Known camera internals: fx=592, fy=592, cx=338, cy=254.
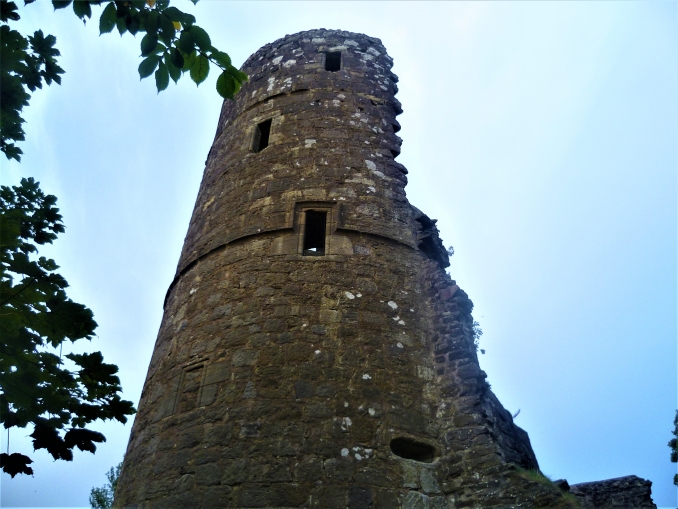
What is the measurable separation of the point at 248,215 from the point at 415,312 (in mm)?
2383

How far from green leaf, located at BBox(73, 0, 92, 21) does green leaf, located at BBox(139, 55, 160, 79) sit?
0.36 metres

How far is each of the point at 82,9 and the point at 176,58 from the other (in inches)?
19.8

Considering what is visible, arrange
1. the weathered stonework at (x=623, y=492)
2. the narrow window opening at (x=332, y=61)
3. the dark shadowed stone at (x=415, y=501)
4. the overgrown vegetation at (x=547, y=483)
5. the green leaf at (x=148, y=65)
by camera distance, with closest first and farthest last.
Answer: the green leaf at (x=148, y=65) < the overgrown vegetation at (x=547, y=483) < the dark shadowed stone at (x=415, y=501) < the weathered stonework at (x=623, y=492) < the narrow window opening at (x=332, y=61)

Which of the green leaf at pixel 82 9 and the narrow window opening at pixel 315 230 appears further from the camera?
the narrow window opening at pixel 315 230

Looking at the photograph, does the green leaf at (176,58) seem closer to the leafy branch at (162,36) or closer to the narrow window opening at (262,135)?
the leafy branch at (162,36)

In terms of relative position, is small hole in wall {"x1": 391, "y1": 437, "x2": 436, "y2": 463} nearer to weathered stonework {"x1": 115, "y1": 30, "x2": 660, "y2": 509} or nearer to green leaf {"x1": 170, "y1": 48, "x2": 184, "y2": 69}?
weathered stonework {"x1": 115, "y1": 30, "x2": 660, "y2": 509}

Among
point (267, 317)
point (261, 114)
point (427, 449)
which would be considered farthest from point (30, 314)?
point (261, 114)

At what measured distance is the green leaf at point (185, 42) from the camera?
2830mm

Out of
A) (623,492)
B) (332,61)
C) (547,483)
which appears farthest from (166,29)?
(623,492)

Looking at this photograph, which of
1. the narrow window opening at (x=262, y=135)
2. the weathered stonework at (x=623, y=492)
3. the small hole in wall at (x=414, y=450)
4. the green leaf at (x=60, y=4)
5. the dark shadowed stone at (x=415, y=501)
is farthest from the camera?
the narrow window opening at (x=262, y=135)

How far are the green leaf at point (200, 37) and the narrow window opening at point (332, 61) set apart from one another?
668 centimetres

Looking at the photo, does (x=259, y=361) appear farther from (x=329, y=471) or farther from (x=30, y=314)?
(x=30, y=314)

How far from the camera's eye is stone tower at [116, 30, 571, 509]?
5.19 metres

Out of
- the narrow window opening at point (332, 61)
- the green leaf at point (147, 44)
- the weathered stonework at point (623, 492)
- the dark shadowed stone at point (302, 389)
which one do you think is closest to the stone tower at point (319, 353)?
the dark shadowed stone at point (302, 389)
